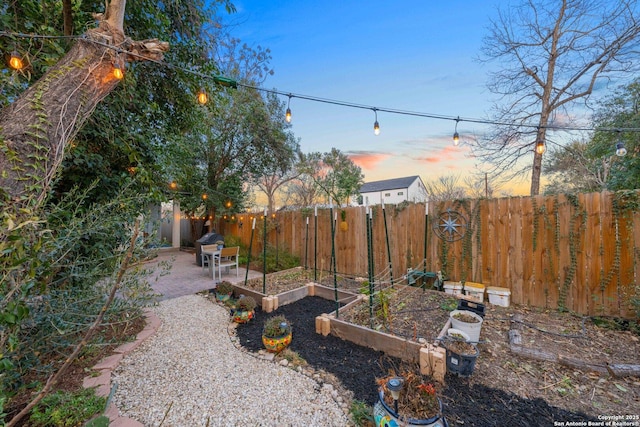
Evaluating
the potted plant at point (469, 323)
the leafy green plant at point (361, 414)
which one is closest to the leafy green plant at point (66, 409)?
the leafy green plant at point (361, 414)

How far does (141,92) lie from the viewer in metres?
3.10

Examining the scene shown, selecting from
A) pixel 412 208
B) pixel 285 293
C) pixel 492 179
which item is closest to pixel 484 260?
pixel 412 208

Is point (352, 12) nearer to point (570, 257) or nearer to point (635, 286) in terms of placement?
point (570, 257)

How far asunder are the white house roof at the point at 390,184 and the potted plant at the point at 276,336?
24.0 metres

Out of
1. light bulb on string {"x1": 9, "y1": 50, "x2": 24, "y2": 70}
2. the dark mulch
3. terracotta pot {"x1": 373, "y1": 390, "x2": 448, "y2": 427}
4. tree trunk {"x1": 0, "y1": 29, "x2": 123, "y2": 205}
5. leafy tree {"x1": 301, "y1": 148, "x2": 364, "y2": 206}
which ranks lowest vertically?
the dark mulch

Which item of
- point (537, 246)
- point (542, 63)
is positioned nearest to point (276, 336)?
point (537, 246)

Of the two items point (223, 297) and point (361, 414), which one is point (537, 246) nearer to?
point (361, 414)

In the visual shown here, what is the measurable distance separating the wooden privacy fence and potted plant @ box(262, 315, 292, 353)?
2750mm

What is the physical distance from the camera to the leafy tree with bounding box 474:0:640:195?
5.80m

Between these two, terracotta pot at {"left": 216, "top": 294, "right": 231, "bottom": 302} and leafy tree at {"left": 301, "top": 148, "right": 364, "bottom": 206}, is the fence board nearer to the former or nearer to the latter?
terracotta pot at {"left": 216, "top": 294, "right": 231, "bottom": 302}

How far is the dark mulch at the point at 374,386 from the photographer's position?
1.76m

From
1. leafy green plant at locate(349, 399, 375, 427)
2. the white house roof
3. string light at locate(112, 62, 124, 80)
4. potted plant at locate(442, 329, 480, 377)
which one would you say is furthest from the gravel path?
the white house roof

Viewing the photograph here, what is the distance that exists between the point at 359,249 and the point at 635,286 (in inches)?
156

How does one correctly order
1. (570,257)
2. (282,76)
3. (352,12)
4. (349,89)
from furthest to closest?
(282,76) → (349,89) → (352,12) → (570,257)
